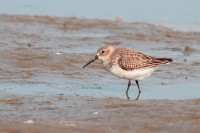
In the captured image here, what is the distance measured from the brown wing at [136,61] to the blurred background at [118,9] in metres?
7.83

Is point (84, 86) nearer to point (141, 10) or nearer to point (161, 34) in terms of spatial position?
point (161, 34)

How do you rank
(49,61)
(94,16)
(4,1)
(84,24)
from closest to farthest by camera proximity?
(49,61) → (84,24) → (94,16) → (4,1)

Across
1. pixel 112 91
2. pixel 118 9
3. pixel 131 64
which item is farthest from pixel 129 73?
pixel 118 9

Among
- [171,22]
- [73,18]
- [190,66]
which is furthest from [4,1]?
[190,66]

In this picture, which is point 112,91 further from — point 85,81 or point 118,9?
point 118,9

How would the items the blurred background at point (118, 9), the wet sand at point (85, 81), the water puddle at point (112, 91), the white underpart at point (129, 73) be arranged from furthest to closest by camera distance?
the blurred background at point (118, 9) → the white underpart at point (129, 73) → the water puddle at point (112, 91) → the wet sand at point (85, 81)

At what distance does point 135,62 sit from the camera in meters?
10.2

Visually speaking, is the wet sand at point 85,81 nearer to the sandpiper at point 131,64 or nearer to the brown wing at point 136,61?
the sandpiper at point 131,64

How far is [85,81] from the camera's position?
35.4 feet

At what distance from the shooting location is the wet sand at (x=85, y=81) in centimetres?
702

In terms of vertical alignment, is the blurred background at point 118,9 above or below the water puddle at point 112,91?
above

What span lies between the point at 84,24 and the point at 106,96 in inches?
318

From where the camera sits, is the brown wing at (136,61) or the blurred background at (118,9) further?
the blurred background at (118,9)

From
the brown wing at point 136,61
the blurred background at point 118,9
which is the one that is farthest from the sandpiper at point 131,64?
the blurred background at point 118,9
